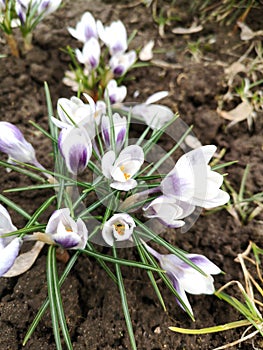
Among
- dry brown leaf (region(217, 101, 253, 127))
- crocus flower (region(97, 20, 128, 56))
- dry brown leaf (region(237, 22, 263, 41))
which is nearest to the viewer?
crocus flower (region(97, 20, 128, 56))

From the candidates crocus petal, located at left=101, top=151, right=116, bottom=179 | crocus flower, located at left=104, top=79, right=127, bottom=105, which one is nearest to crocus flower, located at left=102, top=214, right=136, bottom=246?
crocus petal, located at left=101, top=151, right=116, bottom=179

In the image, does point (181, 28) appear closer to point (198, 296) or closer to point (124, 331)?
point (198, 296)

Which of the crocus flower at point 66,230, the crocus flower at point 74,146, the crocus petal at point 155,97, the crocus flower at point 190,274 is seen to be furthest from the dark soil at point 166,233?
the crocus flower at point 74,146

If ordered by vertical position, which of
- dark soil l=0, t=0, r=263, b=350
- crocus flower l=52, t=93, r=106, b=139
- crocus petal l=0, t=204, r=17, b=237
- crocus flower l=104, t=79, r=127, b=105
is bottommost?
dark soil l=0, t=0, r=263, b=350

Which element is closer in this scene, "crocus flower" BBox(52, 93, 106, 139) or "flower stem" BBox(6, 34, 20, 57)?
"crocus flower" BBox(52, 93, 106, 139)

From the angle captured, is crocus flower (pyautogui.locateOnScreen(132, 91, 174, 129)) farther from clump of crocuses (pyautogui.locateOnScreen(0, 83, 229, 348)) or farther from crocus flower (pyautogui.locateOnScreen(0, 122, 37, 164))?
crocus flower (pyautogui.locateOnScreen(0, 122, 37, 164))

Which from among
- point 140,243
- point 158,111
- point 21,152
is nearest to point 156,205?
point 140,243

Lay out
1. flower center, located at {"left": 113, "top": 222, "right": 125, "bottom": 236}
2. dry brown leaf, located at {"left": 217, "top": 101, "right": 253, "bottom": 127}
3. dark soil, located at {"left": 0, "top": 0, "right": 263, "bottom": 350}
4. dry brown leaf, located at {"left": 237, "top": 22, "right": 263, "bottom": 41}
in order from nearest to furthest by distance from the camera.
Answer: flower center, located at {"left": 113, "top": 222, "right": 125, "bottom": 236}, dark soil, located at {"left": 0, "top": 0, "right": 263, "bottom": 350}, dry brown leaf, located at {"left": 217, "top": 101, "right": 253, "bottom": 127}, dry brown leaf, located at {"left": 237, "top": 22, "right": 263, "bottom": 41}
